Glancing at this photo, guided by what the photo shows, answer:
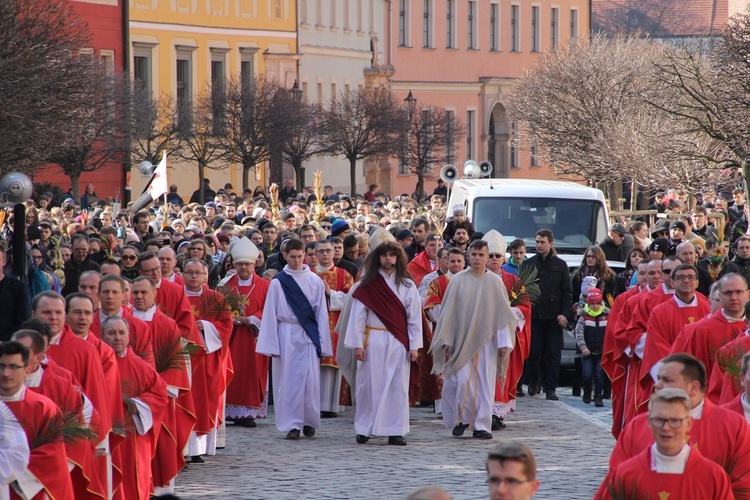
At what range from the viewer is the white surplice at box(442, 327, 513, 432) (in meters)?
14.4

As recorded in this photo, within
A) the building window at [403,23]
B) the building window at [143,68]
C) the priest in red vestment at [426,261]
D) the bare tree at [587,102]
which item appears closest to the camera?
the priest in red vestment at [426,261]

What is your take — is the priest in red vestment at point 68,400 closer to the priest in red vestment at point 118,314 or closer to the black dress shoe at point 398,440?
the priest in red vestment at point 118,314

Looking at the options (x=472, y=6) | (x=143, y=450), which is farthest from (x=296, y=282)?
(x=472, y=6)

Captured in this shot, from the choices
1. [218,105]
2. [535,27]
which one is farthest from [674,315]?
[535,27]

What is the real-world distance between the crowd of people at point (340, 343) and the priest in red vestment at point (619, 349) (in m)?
0.02

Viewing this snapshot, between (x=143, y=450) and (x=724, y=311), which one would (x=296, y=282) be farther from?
A: (x=724, y=311)

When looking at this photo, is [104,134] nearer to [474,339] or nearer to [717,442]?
[474,339]

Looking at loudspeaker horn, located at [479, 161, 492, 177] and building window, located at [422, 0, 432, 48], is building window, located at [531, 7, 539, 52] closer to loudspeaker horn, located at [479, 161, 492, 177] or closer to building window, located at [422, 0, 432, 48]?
building window, located at [422, 0, 432, 48]

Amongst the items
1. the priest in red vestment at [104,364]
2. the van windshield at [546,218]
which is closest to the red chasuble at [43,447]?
the priest in red vestment at [104,364]

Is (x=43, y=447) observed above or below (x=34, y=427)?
below

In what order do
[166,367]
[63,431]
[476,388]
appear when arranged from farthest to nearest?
1. [476,388]
2. [166,367]
3. [63,431]

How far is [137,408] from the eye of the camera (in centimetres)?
1034

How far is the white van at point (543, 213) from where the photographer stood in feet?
70.2

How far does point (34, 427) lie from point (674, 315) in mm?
5217
